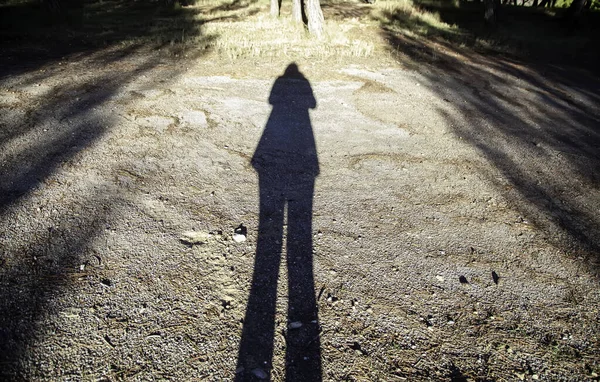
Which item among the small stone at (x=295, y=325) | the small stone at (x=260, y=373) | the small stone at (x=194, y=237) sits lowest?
the small stone at (x=260, y=373)

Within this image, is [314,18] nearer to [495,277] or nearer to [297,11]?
[297,11]

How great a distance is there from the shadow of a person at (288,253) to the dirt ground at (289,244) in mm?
57

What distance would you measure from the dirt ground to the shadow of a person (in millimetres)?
57

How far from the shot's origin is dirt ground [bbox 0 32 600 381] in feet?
7.57

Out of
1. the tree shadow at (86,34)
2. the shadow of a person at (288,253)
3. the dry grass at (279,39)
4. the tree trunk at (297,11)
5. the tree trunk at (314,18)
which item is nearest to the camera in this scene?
the shadow of a person at (288,253)

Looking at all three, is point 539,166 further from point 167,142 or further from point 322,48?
point 322,48

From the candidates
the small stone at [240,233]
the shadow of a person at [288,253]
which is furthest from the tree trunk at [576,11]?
the small stone at [240,233]

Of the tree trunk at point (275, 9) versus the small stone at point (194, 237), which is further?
the tree trunk at point (275, 9)

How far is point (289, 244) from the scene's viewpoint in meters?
3.20

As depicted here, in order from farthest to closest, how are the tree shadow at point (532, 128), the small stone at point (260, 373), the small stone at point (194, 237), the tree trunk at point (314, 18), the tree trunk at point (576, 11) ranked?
1. the tree trunk at point (576, 11)
2. the tree trunk at point (314, 18)
3. the tree shadow at point (532, 128)
4. the small stone at point (194, 237)
5. the small stone at point (260, 373)

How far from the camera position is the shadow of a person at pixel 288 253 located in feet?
7.47

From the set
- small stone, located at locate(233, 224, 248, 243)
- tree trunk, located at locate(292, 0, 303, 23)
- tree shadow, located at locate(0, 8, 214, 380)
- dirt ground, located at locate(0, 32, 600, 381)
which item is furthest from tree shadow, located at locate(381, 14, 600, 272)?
tree shadow, located at locate(0, 8, 214, 380)

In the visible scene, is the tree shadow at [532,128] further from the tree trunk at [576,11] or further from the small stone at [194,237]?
the tree trunk at [576,11]

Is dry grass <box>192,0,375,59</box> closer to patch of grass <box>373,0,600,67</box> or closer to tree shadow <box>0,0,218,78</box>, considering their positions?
tree shadow <box>0,0,218,78</box>
